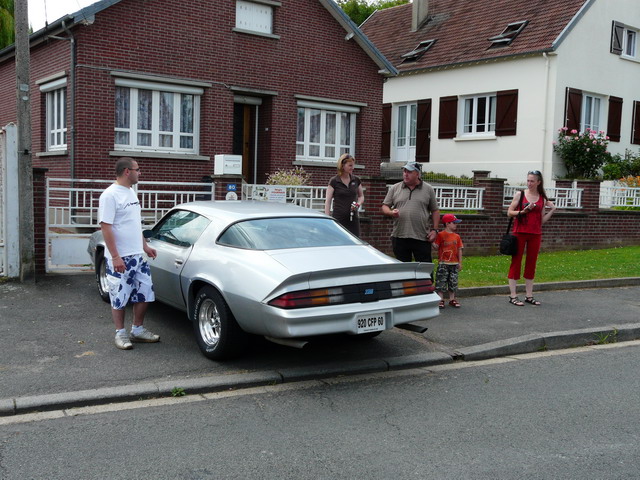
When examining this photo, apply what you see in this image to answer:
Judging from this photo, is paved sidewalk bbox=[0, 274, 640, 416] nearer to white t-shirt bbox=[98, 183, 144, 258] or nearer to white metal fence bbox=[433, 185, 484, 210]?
white t-shirt bbox=[98, 183, 144, 258]

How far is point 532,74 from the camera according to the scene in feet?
74.0

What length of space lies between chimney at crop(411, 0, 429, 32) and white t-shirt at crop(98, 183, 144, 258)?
2444cm

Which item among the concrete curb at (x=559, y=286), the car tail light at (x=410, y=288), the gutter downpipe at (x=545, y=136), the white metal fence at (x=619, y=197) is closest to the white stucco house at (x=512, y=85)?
the gutter downpipe at (x=545, y=136)

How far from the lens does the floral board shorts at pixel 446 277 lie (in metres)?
8.88

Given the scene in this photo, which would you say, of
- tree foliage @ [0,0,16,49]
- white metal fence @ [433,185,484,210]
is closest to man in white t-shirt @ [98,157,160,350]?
white metal fence @ [433,185,484,210]

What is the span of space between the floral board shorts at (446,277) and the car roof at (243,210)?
2.28m

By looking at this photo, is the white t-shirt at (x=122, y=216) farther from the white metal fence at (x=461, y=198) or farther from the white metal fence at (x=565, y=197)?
Answer: the white metal fence at (x=565, y=197)

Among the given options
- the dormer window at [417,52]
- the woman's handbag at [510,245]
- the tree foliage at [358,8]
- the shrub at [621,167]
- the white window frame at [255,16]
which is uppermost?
the tree foliage at [358,8]

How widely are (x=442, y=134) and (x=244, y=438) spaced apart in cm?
2195

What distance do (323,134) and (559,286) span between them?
363 inches

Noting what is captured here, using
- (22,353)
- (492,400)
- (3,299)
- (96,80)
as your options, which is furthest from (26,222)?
(492,400)

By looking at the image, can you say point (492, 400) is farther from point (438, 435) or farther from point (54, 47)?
point (54, 47)

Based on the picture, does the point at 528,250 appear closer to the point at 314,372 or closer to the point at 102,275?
the point at 314,372

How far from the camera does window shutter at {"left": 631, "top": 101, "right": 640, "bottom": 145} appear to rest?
25219 millimetres
